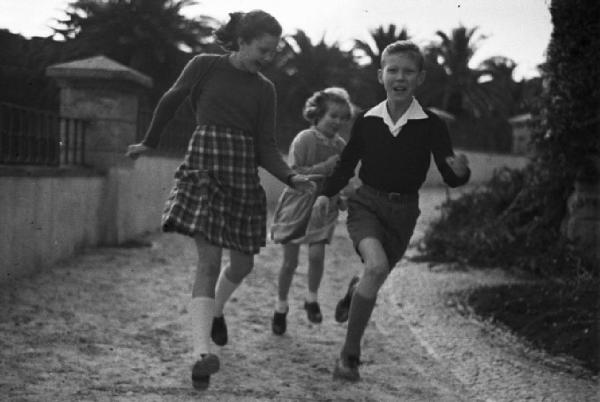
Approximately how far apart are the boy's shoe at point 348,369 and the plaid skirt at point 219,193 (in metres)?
0.74

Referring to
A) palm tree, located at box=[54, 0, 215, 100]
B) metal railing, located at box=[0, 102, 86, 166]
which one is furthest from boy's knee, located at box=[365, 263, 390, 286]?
palm tree, located at box=[54, 0, 215, 100]

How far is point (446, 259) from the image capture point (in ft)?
24.7

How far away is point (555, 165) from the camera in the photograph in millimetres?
6914

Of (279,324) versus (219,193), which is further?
(279,324)

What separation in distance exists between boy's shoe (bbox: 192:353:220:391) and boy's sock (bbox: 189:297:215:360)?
0.16 feet

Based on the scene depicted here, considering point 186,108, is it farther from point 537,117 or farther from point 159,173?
point 537,117

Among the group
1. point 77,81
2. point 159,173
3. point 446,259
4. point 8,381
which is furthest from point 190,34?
point 8,381

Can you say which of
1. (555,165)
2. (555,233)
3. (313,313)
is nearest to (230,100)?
(313,313)

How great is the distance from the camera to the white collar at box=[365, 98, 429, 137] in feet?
12.8

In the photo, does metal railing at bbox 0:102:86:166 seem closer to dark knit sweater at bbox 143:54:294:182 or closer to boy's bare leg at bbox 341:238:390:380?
dark knit sweater at bbox 143:54:294:182

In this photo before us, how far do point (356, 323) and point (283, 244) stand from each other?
1330 mm

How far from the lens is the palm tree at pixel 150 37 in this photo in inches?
660

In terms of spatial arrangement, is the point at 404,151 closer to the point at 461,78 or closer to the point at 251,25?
the point at 251,25

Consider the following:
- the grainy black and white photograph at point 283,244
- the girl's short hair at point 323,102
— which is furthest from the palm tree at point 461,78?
the girl's short hair at point 323,102
